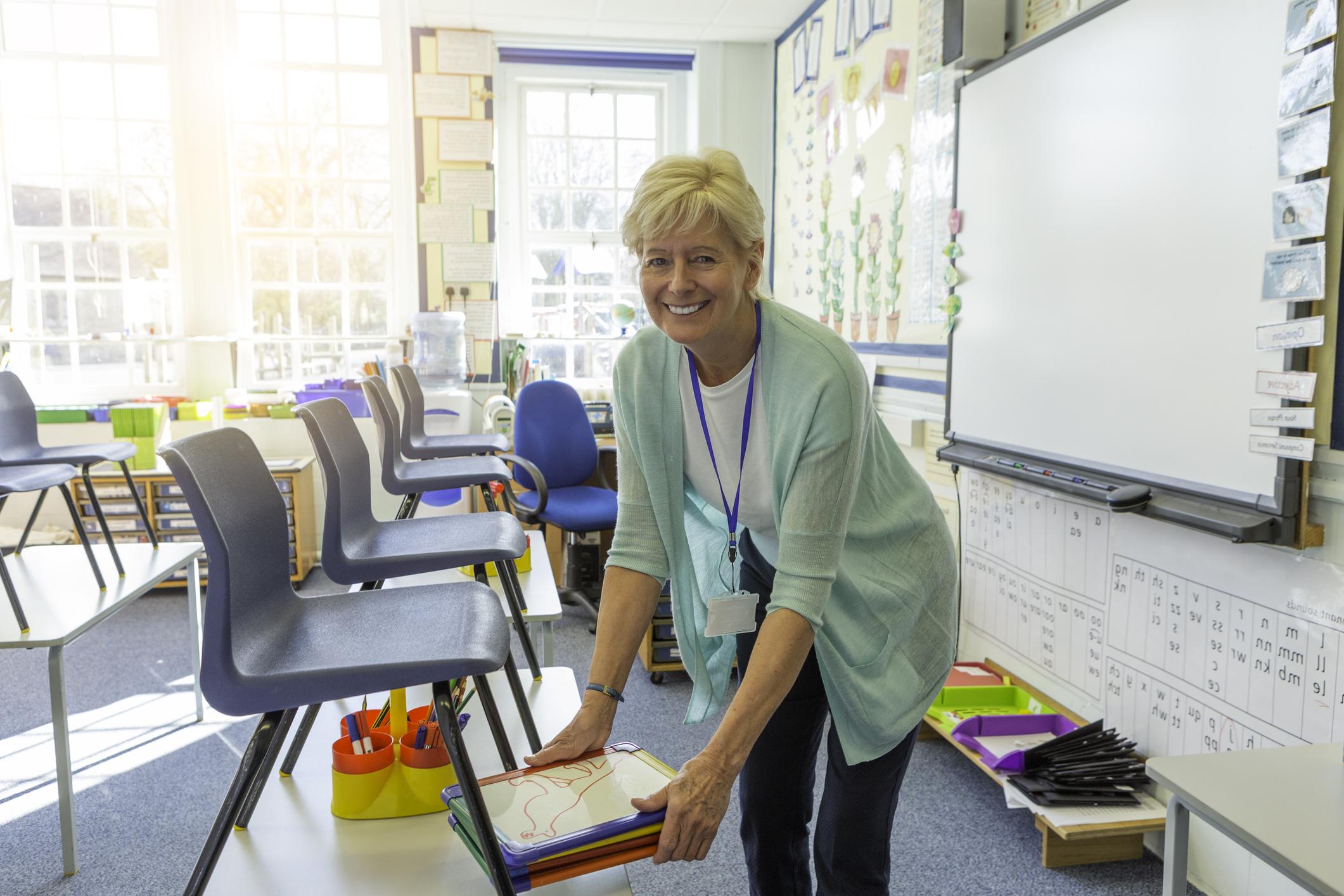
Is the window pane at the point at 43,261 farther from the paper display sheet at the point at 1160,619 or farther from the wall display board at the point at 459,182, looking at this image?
the paper display sheet at the point at 1160,619

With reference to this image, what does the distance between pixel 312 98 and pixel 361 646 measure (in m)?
4.36

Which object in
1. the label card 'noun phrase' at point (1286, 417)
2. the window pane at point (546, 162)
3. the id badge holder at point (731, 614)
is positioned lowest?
the id badge holder at point (731, 614)

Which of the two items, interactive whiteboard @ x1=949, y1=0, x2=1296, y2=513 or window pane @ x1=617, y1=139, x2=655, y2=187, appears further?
window pane @ x1=617, y1=139, x2=655, y2=187

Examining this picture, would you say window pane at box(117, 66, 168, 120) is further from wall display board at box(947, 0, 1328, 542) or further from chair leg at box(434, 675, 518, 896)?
chair leg at box(434, 675, 518, 896)

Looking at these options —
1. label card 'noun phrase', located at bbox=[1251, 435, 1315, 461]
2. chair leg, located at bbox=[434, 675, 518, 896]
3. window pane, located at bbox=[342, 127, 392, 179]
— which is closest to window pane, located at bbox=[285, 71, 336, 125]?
window pane, located at bbox=[342, 127, 392, 179]

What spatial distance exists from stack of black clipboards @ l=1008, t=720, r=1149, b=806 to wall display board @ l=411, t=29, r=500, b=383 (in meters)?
3.40

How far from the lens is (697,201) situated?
1.15 m

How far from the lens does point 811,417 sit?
1.17 meters

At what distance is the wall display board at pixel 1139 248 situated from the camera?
1779 mm

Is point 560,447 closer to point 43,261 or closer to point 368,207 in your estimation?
point 368,207

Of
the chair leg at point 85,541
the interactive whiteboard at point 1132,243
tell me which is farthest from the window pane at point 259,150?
the interactive whiteboard at point 1132,243

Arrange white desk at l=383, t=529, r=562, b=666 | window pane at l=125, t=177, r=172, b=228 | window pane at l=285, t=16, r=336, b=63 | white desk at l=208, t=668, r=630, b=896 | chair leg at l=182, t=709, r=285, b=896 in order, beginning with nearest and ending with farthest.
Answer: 1. chair leg at l=182, t=709, r=285, b=896
2. white desk at l=208, t=668, r=630, b=896
3. white desk at l=383, t=529, r=562, b=666
4. window pane at l=125, t=177, r=172, b=228
5. window pane at l=285, t=16, r=336, b=63

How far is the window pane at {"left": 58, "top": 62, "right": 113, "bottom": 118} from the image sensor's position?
4660 mm

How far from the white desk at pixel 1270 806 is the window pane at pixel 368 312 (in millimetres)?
4501
